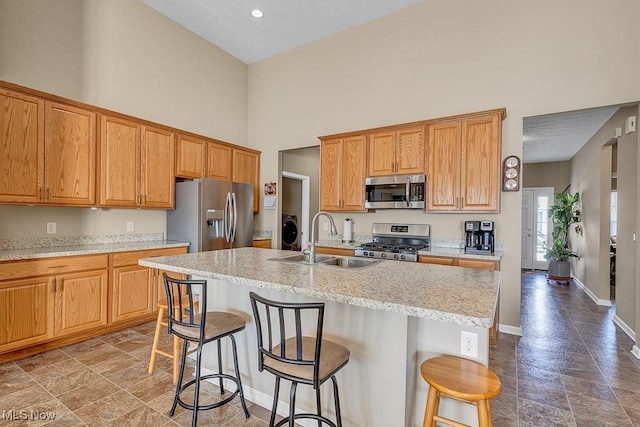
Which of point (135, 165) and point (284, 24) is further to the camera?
point (284, 24)

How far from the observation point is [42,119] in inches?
115

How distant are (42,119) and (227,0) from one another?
2544 mm

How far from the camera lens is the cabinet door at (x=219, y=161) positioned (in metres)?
4.56

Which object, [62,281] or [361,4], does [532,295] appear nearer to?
[361,4]

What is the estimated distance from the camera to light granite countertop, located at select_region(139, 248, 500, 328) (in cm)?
122

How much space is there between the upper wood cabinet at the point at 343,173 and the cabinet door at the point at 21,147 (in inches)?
122

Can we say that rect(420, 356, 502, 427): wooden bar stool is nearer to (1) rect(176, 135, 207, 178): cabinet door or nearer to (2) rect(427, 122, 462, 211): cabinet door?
(2) rect(427, 122, 462, 211): cabinet door

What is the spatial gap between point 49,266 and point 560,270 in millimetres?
8097

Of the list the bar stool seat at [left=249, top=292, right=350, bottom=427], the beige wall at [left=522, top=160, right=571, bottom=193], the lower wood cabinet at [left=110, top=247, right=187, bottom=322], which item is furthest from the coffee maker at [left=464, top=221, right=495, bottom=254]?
the beige wall at [left=522, top=160, right=571, bottom=193]

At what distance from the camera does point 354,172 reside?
13.7 feet

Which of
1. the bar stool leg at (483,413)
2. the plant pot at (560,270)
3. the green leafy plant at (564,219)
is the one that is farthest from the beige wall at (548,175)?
the bar stool leg at (483,413)

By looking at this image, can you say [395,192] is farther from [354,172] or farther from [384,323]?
[384,323]

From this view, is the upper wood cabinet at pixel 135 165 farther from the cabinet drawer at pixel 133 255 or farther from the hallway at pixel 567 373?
the hallway at pixel 567 373

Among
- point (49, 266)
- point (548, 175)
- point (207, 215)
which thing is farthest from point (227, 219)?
point (548, 175)
